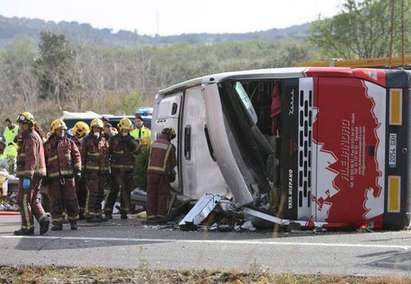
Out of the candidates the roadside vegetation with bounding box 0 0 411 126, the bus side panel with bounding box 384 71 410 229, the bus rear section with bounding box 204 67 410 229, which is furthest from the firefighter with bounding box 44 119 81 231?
the roadside vegetation with bounding box 0 0 411 126

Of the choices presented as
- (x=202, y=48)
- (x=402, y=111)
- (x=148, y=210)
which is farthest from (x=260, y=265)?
(x=202, y=48)

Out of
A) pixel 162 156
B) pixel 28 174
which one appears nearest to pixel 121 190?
pixel 162 156

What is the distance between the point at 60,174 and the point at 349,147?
4090 mm

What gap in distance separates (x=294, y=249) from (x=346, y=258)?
767mm

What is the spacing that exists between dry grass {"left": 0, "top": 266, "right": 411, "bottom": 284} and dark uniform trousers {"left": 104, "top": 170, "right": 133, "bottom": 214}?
481 cm

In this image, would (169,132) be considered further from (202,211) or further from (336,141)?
(336,141)

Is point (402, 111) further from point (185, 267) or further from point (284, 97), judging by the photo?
point (185, 267)

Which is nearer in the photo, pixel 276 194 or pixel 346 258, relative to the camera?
pixel 346 258

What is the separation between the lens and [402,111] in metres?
9.89

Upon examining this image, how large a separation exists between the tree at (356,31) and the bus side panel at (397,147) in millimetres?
29007

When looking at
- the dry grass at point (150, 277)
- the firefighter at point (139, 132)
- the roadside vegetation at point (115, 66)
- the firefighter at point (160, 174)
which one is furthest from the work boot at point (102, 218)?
the roadside vegetation at point (115, 66)

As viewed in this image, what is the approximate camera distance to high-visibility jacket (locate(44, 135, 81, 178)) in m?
10.8

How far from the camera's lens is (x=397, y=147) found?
9.91m

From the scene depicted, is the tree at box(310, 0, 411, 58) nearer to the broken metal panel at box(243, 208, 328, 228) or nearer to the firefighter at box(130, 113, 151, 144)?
the firefighter at box(130, 113, 151, 144)
